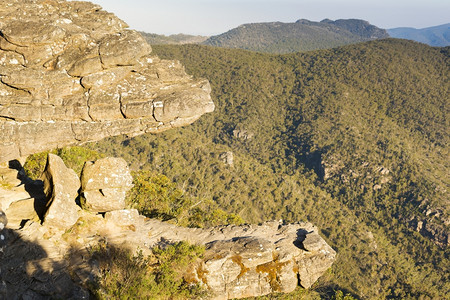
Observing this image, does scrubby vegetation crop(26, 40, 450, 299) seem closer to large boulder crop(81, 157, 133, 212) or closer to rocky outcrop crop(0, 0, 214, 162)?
large boulder crop(81, 157, 133, 212)

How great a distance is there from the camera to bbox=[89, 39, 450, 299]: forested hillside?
2569 inches

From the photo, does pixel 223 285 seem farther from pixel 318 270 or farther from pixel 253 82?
pixel 253 82

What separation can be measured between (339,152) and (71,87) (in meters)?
94.3

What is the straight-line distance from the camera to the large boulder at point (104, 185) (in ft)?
44.0

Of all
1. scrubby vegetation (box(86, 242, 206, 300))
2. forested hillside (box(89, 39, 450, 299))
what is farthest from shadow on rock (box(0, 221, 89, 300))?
forested hillside (box(89, 39, 450, 299))

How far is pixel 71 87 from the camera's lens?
44.5ft

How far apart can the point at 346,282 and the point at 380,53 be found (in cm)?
12689

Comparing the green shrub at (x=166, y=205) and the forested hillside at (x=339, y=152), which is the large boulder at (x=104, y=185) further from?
the forested hillside at (x=339, y=152)

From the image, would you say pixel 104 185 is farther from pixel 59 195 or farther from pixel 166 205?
pixel 166 205

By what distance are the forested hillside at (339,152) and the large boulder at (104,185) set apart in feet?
48.0

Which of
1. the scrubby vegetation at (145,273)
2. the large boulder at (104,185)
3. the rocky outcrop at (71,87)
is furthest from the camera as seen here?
the large boulder at (104,185)

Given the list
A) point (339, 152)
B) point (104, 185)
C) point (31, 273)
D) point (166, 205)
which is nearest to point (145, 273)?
point (31, 273)

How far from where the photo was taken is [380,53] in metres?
144

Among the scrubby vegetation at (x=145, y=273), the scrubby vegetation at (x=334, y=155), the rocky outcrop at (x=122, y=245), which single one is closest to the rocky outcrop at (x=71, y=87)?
the rocky outcrop at (x=122, y=245)
